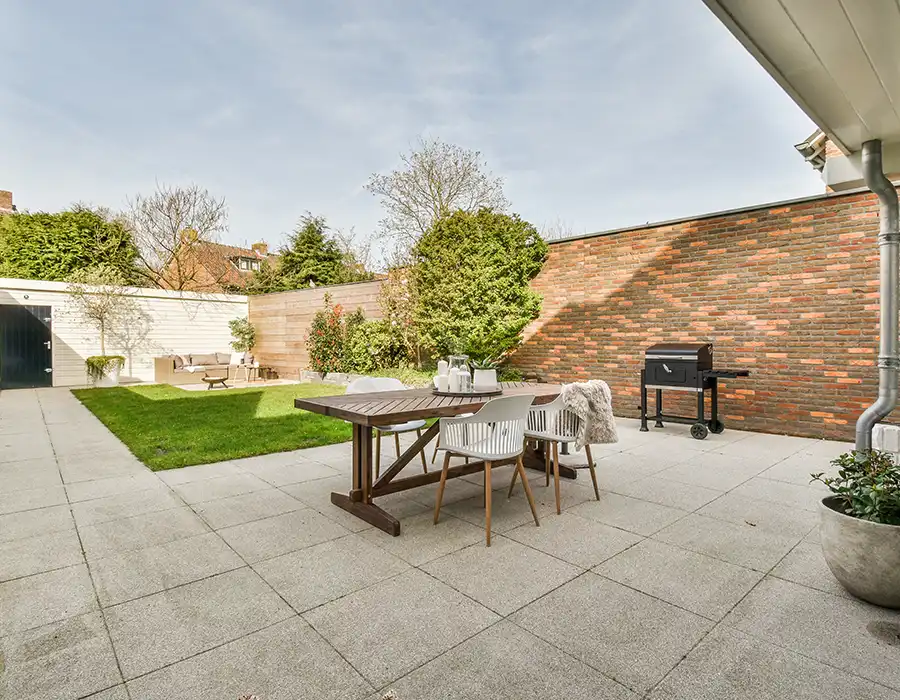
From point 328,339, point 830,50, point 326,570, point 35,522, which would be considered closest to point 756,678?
point 326,570

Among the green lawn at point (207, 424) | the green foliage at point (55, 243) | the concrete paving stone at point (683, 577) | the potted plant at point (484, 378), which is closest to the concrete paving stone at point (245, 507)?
the green lawn at point (207, 424)

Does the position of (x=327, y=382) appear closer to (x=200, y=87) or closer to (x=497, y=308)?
(x=497, y=308)

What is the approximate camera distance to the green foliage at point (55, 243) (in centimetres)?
1271

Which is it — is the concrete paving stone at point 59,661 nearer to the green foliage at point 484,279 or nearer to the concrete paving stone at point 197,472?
the concrete paving stone at point 197,472

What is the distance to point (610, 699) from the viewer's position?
4.64 feet

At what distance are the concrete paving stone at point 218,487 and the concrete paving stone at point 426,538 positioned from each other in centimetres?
128

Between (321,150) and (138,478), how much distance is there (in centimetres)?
956

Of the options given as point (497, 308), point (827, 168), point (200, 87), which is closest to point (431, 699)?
point (827, 168)

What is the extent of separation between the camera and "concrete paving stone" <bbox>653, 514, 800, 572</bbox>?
2.37 m

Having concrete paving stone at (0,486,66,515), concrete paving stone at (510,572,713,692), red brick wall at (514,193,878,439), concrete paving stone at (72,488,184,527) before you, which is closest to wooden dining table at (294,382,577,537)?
concrete paving stone at (510,572,713,692)

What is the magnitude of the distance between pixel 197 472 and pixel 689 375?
4.94m

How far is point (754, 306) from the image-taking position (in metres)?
5.68

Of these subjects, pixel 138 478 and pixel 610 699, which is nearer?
pixel 610 699

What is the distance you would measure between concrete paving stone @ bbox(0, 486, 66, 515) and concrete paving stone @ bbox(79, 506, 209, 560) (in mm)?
692
